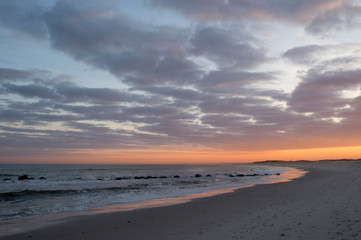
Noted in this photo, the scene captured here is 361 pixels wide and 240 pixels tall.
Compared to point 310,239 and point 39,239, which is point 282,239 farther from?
point 39,239

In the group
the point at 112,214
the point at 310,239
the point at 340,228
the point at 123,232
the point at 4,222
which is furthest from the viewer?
the point at 112,214

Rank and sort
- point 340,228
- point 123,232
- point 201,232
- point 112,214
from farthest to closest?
point 112,214 → point 123,232 → point 201,232 → point 340,228

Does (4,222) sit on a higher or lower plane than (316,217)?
lower

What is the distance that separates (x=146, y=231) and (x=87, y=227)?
2.86 meters

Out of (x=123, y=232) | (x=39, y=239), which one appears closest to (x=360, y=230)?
(x=123, y=232)

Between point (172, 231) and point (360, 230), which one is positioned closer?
point (360, 230)

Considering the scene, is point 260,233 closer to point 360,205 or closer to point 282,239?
point 282,239

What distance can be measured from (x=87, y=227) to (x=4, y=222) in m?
4.78

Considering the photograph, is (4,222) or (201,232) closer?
(201,232)

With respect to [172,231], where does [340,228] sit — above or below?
above

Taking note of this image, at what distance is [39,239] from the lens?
980 centimetres

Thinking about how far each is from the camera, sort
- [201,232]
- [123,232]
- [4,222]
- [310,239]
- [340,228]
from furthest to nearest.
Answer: [4,222], [123,232], [201,232], [340,228], [310,239]

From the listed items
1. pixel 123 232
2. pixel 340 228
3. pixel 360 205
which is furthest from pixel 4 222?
pixel 360 205

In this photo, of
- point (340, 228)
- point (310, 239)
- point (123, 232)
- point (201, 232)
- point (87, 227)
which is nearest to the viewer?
point (310, 239)
